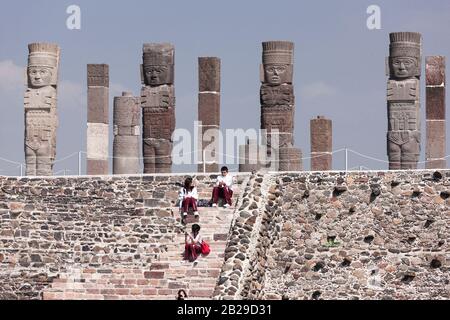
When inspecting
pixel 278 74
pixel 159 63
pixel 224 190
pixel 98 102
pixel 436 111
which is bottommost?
pixel 224 190

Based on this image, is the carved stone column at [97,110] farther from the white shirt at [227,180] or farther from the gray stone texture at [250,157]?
the white shirt at [227,180]

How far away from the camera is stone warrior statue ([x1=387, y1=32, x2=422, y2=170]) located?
29.1 metres

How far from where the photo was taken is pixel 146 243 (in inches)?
1019

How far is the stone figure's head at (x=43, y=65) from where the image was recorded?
3033 cm

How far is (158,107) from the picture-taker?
30.2m

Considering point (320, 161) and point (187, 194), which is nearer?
point (187, 194)

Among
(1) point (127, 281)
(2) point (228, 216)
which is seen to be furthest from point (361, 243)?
(1) point (127, 281)

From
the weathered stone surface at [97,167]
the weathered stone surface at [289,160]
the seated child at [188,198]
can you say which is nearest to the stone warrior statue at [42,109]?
the weathered stone surface at [97,167]

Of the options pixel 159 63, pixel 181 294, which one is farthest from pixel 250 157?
pixel 181 294

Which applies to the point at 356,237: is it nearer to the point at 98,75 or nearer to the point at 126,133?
the point at 126,133

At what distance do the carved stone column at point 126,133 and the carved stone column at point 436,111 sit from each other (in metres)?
5.95

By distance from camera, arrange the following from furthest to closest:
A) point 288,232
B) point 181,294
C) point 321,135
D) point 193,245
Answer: point 321,135 < point 288,232 < point 193,245 < point 181,294

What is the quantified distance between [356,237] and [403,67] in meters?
4.72

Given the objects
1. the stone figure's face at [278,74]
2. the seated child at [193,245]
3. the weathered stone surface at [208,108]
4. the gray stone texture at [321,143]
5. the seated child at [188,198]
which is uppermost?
the stone figure's face at [278,74]
